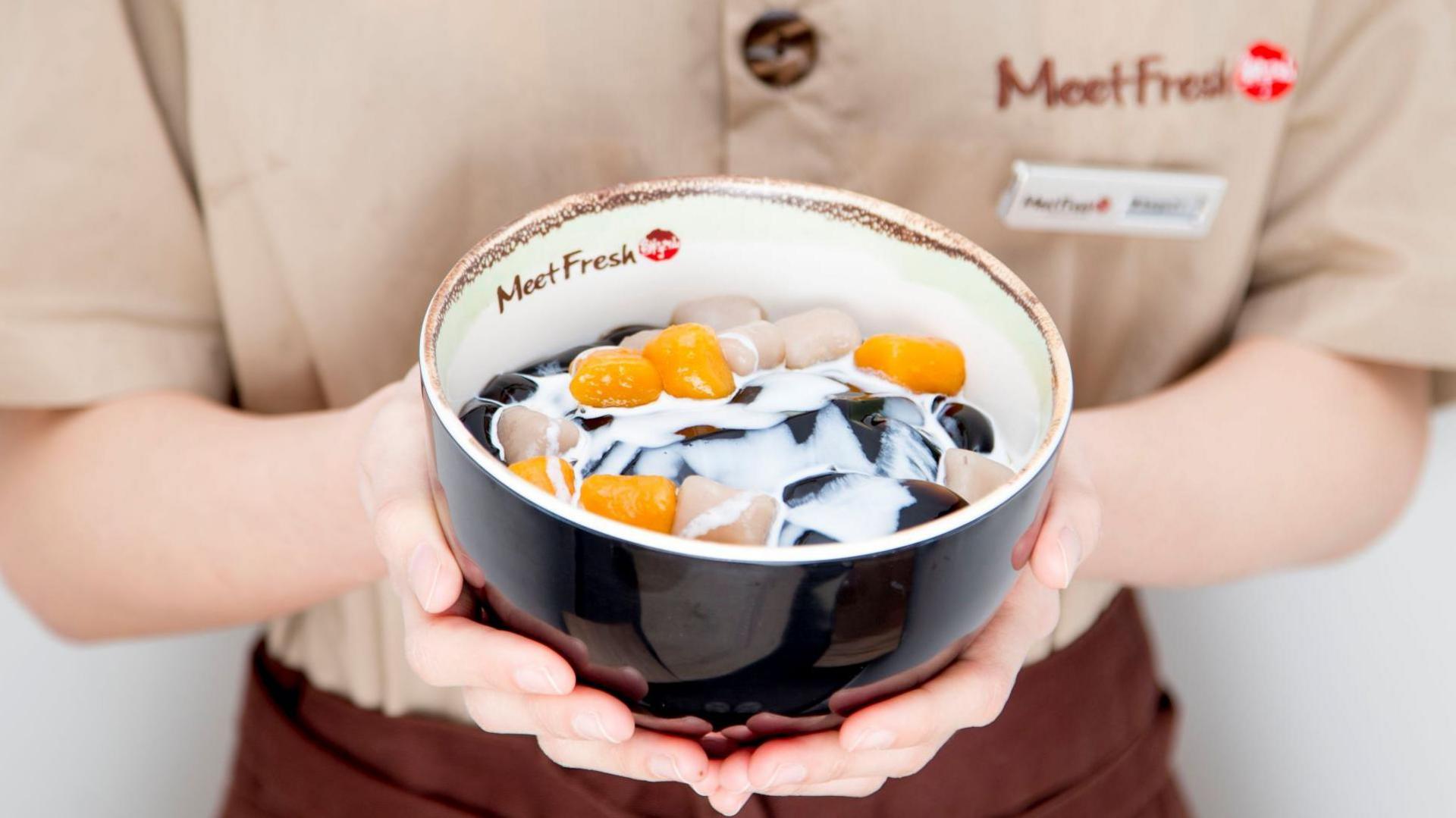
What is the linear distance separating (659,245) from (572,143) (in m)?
0.20

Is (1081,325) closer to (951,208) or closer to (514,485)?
(951,208)

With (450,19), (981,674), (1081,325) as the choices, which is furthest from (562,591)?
(1081,325)

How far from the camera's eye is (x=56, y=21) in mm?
625

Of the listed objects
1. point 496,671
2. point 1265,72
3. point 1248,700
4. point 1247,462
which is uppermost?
point 1265,72

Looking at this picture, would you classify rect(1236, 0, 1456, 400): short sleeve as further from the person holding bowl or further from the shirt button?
the shirt button

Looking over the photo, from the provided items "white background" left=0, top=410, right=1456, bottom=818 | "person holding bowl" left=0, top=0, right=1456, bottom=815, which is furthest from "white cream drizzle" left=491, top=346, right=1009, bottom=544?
"white background" left=0, top=410, right=1456, bottom=818

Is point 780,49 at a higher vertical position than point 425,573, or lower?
higher

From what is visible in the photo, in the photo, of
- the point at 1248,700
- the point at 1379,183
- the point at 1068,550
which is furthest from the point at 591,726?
the point at 1248,700

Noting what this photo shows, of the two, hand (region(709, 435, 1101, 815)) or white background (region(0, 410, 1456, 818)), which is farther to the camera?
white background (region(0, 410, 1456, 818))

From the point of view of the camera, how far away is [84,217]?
0.66m

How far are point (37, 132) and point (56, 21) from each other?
0.06 m

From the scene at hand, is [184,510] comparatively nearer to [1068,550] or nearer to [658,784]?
[658,784]

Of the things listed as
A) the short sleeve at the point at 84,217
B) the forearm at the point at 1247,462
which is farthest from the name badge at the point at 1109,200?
the short sleeve at the point at 84,217

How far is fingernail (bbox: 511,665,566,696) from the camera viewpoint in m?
0.40
